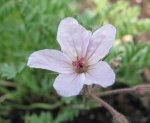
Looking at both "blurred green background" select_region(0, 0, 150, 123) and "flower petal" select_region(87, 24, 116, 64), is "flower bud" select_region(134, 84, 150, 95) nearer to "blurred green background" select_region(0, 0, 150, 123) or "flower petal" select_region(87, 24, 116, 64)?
"flower petal" select_region(87, 24, 116, 64)

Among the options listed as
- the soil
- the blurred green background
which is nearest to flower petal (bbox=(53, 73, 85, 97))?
the blurred green background

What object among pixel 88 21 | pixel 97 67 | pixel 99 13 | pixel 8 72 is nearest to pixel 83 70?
pixel 97 67


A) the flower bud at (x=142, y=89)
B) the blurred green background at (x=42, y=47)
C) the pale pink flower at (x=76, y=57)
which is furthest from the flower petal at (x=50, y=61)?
the blurred green background at (x=42, y=47)

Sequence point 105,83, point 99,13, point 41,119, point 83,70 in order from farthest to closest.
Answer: point 99,13 → point 41,119 → point 83,70 → point 105,83

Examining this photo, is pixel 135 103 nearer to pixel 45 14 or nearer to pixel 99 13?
pixel 99 13

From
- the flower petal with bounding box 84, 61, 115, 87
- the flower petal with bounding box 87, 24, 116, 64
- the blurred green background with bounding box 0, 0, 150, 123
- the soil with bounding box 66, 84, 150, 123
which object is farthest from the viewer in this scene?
the soil with bounding box 66, 84, 150, 123

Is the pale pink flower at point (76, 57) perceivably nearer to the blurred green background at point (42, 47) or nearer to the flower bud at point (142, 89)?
the flower bud at point (142, 89)

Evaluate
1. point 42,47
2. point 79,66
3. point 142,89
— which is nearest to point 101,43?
point 79,66

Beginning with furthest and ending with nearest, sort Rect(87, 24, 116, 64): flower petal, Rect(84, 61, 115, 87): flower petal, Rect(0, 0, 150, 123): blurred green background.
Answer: Rect(0, 0, 150, 123): blurred green background, Rect(87, 24, 116, 64): flower petal, Rect(84, 61, 115, 87): flower petal
